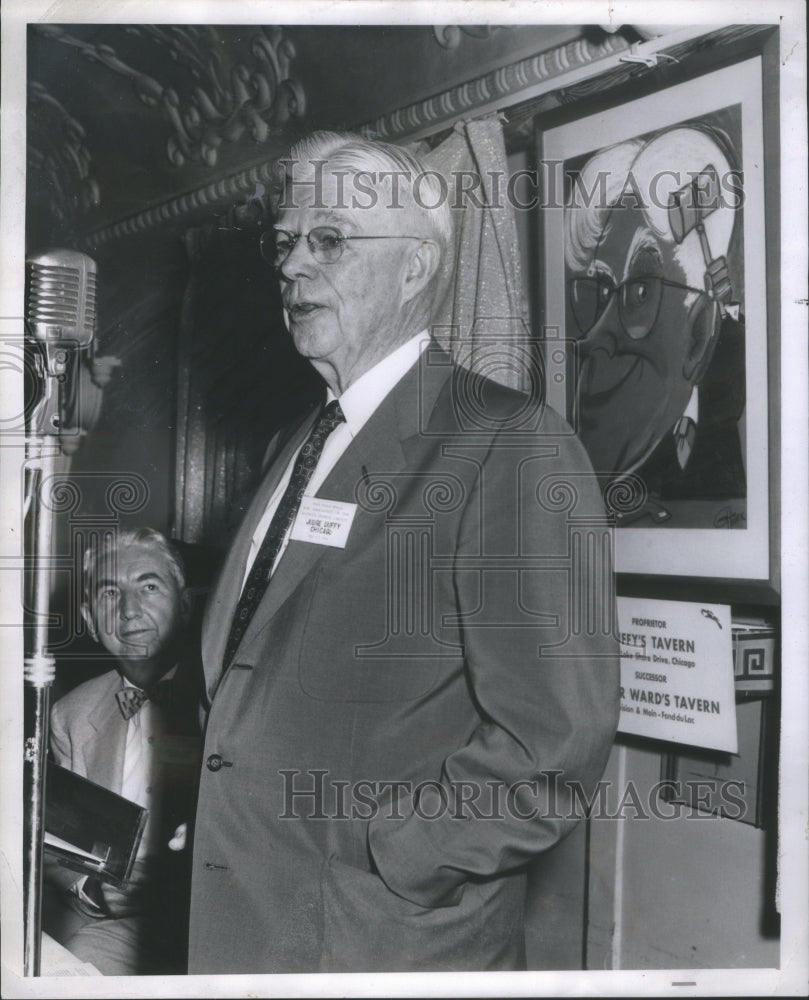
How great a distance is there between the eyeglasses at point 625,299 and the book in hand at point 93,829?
967 millimetres

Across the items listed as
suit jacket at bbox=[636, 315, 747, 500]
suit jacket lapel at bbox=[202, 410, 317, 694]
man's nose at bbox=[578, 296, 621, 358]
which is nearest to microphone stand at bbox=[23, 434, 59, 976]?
suit jacket lapel at bbox=[202, 410, 317, 694]

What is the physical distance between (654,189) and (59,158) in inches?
32.9

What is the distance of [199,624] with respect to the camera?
1407 mm

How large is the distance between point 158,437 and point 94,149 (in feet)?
1.41

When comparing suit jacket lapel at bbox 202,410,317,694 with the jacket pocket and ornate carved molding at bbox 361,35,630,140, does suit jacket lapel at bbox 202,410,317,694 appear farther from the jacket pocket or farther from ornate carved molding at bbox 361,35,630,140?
ornate carved molding at bbox 361,35,630,140

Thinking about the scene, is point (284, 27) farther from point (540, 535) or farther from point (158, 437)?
point (540, 535)

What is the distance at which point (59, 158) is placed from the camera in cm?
139

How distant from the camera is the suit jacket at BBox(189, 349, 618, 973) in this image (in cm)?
117

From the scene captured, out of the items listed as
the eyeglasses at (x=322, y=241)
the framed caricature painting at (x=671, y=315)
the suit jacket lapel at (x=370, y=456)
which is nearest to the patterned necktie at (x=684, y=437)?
the framed caricature painting at (x=671, y=315)

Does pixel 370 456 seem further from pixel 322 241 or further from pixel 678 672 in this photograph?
pixel 678 672

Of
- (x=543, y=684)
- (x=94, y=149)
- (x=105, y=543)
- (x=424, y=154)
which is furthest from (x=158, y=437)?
(x=543, y=684)

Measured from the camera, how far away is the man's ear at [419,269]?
1.30 meters

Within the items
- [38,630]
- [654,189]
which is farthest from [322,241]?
[38,630]

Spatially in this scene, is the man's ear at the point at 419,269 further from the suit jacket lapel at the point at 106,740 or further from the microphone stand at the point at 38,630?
the suit jacket lapel at the point at 106,740
